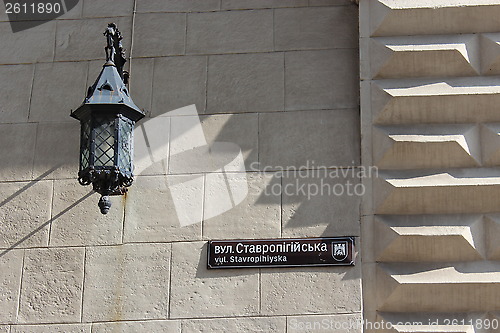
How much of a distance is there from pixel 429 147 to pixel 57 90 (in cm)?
340

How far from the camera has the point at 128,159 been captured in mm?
7035

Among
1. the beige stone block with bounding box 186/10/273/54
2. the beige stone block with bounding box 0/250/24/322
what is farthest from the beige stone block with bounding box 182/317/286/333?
the beige stone block with bounding box 186/10/273/54

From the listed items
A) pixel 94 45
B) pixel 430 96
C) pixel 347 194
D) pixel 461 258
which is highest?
pixel 94 45

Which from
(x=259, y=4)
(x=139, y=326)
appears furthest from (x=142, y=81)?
(x=139, y=326)

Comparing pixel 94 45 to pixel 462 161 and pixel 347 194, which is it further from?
pixel 462 161

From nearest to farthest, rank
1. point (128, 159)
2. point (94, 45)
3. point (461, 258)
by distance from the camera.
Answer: point (128, 159) < point (461, 258) < point (94, 45)

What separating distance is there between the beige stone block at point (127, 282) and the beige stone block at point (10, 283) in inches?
23.2

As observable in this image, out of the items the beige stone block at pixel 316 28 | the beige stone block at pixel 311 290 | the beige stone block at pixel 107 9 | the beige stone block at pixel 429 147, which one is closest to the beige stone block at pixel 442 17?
the beige stone block at pixel 316 28

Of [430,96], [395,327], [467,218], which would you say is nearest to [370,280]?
[395,327]

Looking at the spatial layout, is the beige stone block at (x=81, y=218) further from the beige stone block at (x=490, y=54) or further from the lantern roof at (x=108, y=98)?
the beige stone block at (x=490, y=54)

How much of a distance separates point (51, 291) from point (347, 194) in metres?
2.61

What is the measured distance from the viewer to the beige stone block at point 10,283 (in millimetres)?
7738

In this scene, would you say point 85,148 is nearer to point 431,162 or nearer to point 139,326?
point 139,326

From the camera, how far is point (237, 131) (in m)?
8.19
